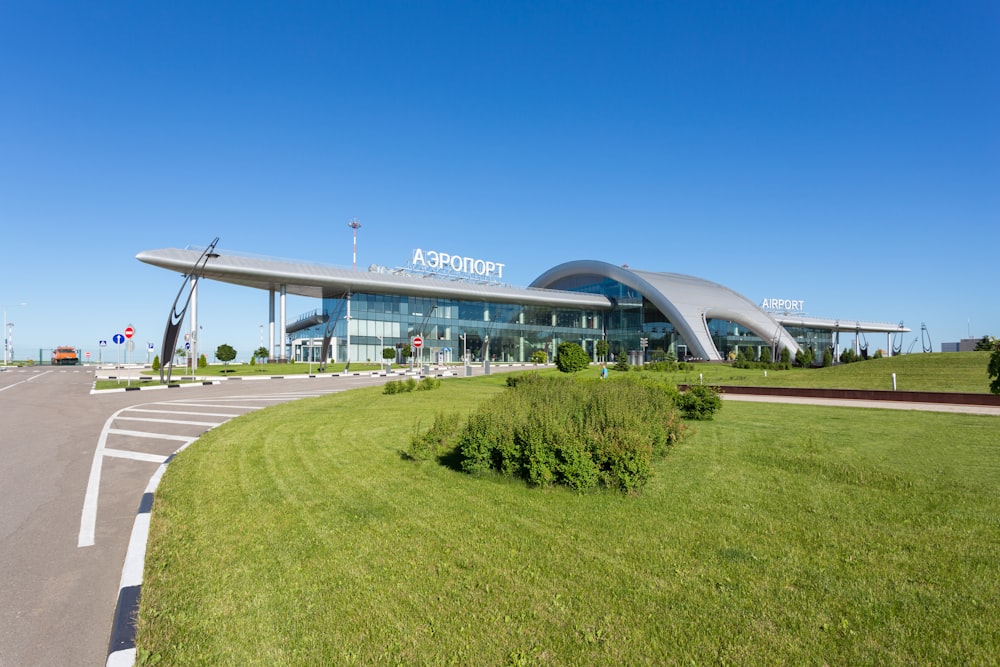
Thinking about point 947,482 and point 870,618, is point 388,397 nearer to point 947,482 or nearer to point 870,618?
point 947,482

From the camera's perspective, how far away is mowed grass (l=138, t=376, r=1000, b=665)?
3.41 meters

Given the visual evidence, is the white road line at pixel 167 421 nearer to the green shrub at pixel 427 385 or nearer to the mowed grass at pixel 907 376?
the green shrub at pixel 427 385

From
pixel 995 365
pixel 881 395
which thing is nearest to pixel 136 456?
pixel 995 365

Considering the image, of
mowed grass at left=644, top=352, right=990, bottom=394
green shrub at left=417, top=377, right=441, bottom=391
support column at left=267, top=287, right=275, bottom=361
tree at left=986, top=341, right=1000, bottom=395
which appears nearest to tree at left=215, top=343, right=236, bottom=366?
support column at left=267, top=287, right=275, bottom=361

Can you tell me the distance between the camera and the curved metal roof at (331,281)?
160 feet

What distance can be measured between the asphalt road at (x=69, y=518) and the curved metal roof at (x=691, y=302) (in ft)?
188

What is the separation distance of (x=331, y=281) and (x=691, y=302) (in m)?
43.3

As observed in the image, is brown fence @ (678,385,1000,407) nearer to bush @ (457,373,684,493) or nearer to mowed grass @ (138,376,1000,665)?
bush @ (457,373,684,493)

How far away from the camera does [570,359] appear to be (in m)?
29.8

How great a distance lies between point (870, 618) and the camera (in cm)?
369

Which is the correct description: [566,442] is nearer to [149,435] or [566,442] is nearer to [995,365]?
[149,435]

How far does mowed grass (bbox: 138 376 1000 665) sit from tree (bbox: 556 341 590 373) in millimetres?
20928

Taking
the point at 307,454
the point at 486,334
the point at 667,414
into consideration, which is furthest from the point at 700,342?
the point at 307,454

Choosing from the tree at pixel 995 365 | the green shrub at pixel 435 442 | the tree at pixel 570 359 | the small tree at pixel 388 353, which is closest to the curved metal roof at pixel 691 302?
the small tree at pixel 388 353
